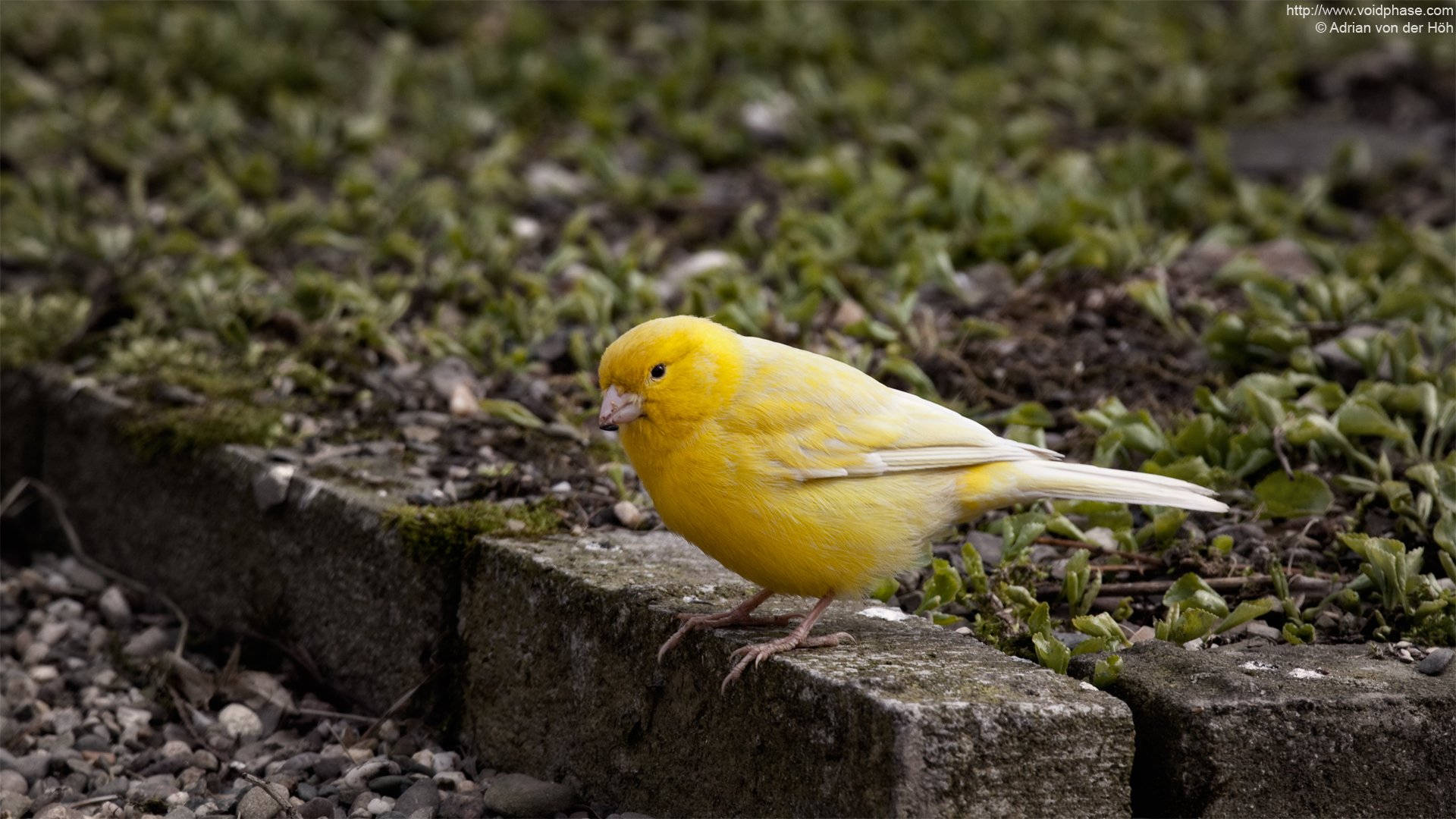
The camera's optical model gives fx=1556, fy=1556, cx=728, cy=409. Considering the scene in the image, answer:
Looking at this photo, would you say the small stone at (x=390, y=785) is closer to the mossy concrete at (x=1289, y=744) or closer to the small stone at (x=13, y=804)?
the small stone at (x=13, y=804)

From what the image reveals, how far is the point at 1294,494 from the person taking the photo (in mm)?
4062

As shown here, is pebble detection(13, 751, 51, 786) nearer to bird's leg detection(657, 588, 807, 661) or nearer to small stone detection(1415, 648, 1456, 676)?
bird's leg detection(657, 588, 807, 661)

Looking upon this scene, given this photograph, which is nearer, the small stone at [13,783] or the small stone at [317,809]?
the small stone at [317,809]

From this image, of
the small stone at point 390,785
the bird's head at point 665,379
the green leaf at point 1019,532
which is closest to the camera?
the bird's head at point 665,379

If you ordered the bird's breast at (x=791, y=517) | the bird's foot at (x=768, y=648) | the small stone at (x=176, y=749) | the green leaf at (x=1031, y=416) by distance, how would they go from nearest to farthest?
the bird's foot at (x=768, y=648), the bird's breast at (x=791, y=517), the small stone at (x=176, y=749), the green leaf at (x=1031, y=416)

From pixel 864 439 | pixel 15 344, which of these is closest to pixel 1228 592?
pixel 864 439

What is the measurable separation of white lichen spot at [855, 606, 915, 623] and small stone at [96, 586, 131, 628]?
261 centimetres

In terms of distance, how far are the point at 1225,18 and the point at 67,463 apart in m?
7.28

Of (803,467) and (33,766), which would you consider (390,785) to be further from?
(803,467)

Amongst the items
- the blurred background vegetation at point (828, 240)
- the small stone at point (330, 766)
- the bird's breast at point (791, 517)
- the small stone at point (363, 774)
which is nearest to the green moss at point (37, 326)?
the blurred background vegetation at point (828, 240)

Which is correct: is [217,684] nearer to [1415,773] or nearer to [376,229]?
[376,229]

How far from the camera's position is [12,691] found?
4480 millimetres

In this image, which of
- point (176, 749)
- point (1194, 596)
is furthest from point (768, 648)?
point (176, 749)

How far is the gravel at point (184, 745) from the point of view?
3.77 metres
